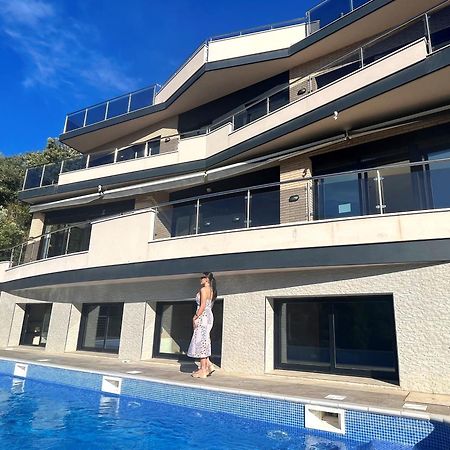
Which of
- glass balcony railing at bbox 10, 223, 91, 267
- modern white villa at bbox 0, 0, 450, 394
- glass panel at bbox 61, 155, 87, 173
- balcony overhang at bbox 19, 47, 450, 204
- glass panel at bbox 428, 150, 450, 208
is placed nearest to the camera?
glass panel at bbox 428, 150, 450, 208

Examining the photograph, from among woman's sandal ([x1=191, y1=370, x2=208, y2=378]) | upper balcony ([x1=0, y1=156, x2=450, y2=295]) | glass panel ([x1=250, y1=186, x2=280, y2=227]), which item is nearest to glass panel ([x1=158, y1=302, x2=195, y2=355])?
upper balcony ([x1=0, y1=156, x2=450, y2=295])

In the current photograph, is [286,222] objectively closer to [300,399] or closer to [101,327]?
[300,399]

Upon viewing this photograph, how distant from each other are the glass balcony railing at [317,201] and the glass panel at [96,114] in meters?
10.9

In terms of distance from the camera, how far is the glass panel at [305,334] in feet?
32.0

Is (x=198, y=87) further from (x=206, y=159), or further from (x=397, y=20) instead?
(x=397, y=20)

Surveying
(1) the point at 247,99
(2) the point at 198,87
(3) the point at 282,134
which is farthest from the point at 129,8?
(3) the point at 282,134

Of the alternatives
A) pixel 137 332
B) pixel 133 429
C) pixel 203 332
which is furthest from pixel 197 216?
pixel 133 429

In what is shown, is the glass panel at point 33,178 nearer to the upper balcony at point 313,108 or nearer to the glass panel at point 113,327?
the upper balcony at point 313,108

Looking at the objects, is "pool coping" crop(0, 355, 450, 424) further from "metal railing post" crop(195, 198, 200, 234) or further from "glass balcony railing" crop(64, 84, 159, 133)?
"glass balcony railing" crop(64, 84, 159, 133)

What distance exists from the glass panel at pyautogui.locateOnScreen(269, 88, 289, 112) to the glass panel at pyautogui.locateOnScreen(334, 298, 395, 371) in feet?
25.3

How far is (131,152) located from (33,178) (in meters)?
6.46

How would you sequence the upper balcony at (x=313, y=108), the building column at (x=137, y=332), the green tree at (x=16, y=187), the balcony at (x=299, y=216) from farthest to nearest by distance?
the green tree at (x=16, y=187) → the building column at (x=137, y=332) → the upper balcony at (x=313, y=108) → the balcony at (x=299, y=216)

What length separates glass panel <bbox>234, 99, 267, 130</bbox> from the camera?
14.0 m

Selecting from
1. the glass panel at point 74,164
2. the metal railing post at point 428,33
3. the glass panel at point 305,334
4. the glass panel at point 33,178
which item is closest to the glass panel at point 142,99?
the glass panel at point 74,164
